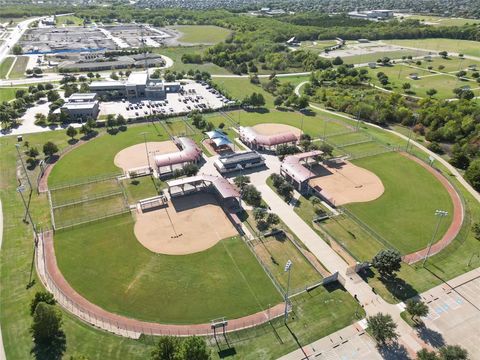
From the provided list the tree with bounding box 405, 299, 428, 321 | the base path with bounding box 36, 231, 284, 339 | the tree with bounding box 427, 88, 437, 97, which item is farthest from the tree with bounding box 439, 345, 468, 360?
the tree with bounding box 427, 88, 437, 97

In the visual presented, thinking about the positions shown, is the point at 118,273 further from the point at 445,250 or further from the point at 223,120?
the point at 223,120

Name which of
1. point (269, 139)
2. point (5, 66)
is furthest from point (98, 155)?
point (5, 66)

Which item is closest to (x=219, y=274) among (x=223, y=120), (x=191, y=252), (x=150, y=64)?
(x=191, y=252)

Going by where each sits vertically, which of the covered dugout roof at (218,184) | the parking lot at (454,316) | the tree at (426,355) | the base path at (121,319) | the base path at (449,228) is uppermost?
the covered dugout roof at (218,184)

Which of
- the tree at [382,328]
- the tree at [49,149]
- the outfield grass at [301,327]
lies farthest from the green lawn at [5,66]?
the tree at [382,328]

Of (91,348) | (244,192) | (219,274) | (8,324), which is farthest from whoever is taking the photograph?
(244,192)

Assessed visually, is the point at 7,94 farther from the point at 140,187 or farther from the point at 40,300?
the point at 40,300

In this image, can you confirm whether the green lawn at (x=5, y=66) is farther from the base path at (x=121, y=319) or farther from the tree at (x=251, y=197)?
the tree at (x=251, y=197)
